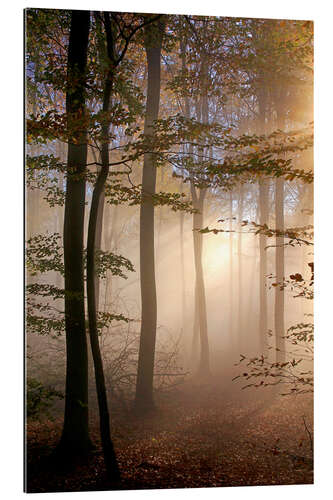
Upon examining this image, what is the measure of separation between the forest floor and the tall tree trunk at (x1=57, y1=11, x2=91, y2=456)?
0.15 m

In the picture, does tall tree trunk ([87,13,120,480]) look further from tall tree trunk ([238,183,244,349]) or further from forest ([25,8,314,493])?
tall tree trunk ([238,183,244,349])

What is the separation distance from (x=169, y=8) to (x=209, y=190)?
66.7 inches

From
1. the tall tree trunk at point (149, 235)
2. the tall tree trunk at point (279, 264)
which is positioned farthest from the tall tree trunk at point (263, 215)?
the tall tree trunk at point (149, 235)

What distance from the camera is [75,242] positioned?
3.28 metres

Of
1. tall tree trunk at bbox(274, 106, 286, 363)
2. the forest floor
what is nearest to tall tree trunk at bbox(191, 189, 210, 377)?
the forest floor

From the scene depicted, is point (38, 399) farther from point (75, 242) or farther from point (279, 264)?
point (279, 264)

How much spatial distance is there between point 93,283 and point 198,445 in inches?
63.9

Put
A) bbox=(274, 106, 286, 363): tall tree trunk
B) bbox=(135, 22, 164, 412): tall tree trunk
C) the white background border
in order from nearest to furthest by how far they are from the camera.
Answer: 1. the white background border
2. bbox=(135, 22, 164, 412): tall tree trunk
3. bbox=(274, 106, 286, 363): tall tree trunk

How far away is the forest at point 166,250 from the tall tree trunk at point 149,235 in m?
0.01

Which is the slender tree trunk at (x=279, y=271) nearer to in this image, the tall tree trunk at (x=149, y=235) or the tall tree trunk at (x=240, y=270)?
the tall tree trunk at (x=240, y=270)

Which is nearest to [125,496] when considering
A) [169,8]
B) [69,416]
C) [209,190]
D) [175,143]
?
[69,416]

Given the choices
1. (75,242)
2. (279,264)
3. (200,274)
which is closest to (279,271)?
(279,264)

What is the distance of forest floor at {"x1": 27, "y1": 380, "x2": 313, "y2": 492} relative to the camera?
309cm

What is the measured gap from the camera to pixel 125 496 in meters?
3.10
